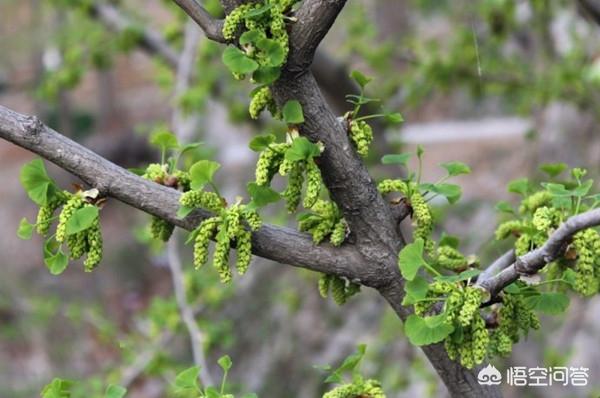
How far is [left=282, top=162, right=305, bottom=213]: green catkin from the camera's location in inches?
40.4

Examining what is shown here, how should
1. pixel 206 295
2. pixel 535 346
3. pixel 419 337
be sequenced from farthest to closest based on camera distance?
1. pixel 535 346
2. pixel 206 295
3. pixel 419 337

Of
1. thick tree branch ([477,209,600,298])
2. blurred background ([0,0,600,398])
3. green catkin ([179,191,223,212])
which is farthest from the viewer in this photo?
blurred background ([0,0,600,398])

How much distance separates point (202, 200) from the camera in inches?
41.0

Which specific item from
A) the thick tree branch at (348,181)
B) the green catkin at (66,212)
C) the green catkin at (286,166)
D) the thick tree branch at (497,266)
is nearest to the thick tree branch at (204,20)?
the thick tree branch at (348,181)

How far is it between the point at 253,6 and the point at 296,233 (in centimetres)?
32

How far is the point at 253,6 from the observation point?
0.99 metres

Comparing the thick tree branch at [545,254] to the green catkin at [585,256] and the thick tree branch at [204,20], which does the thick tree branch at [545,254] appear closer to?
the green catkin at [585,256]

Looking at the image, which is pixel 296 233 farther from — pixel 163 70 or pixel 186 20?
pixel 163 70

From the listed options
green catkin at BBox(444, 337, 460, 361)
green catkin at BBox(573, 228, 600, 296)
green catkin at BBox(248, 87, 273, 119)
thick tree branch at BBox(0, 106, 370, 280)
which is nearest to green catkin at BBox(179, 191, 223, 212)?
thick tree branch at BBox(0, 106, 370, 280)

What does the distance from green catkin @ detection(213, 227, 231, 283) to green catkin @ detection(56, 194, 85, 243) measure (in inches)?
7.3

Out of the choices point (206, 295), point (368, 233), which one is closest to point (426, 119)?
point (206, 295)

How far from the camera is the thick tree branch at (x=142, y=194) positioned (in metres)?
1.01

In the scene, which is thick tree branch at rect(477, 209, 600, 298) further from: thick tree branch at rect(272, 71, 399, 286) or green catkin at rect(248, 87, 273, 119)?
green catkin at rect(248, 87, 273, 119)

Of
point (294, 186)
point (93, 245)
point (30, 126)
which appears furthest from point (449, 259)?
point (30, 126)
